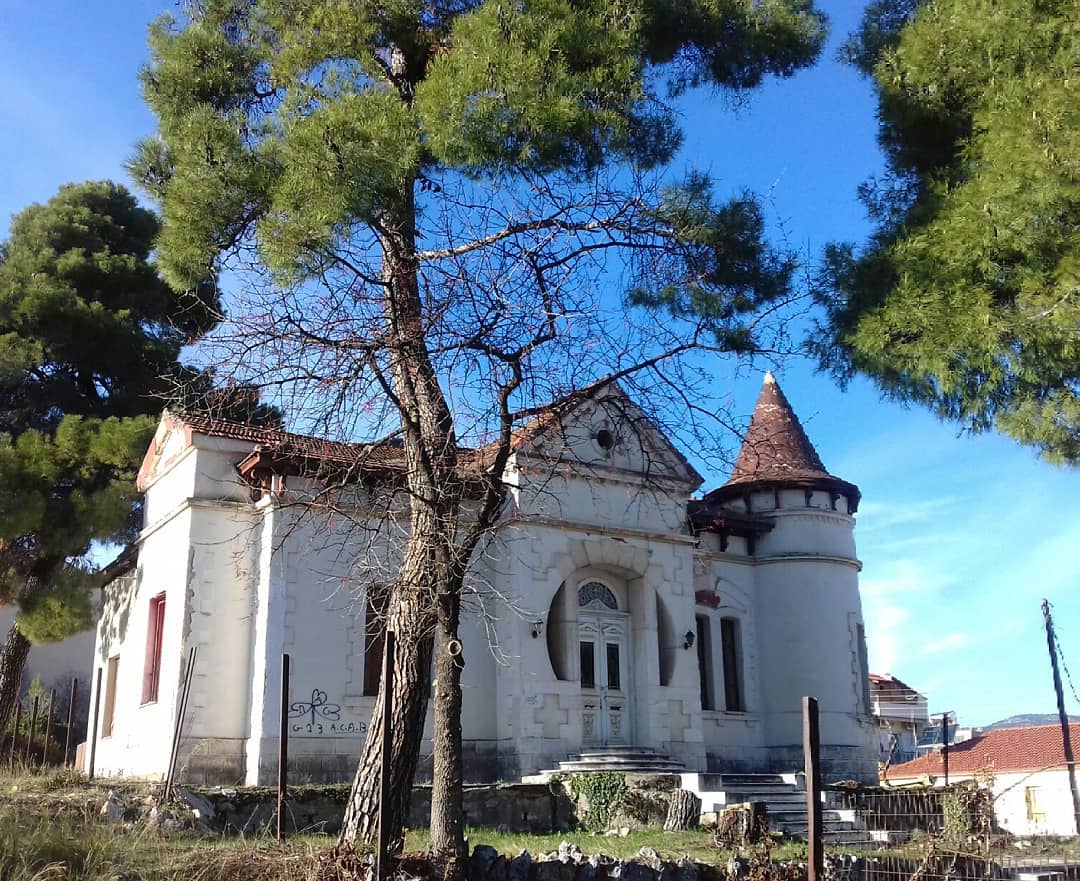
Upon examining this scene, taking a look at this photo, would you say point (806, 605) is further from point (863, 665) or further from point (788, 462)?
point (788, 462)

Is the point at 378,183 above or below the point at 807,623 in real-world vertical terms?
above

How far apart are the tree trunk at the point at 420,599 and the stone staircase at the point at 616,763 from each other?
8.25m

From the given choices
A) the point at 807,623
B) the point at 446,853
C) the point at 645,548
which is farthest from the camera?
the point at 807,623

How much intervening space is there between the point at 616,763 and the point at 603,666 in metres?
2.01

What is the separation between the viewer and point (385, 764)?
8.43 m

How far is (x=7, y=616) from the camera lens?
107 feet

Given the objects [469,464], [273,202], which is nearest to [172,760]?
[469,464]

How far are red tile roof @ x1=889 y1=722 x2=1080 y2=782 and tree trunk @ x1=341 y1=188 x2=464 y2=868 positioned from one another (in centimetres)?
3430

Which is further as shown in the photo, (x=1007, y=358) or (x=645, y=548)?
(x=645, y=548)

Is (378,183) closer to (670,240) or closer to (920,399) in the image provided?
(670,240)

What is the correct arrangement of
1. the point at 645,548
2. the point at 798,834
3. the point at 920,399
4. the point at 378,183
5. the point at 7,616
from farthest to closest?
the point at 7,616, the point at 645,548, the point at 798,834, the point at 920,399, the point at 378,183

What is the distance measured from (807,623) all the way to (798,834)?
21.6ft

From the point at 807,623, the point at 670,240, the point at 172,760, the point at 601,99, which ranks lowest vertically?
the point at 172,760

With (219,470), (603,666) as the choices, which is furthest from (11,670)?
(603,666)
